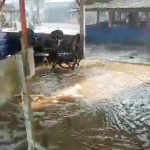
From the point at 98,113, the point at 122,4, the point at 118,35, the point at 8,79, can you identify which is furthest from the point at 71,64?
the point at 122,4

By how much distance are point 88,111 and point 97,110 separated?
8.4 inches

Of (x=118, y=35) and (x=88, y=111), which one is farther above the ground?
(x=118, y=35)

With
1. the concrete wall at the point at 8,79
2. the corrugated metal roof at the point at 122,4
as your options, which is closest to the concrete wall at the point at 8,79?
the concrete wall at the point at 8,79

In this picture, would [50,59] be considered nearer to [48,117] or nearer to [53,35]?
[53,35]

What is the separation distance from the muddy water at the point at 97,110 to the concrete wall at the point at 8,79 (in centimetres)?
84

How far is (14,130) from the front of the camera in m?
5.82

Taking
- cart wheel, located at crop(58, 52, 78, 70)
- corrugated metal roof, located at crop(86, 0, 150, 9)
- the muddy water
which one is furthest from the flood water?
corrugated metal roof, located at crop(86, 0, 150, 9)

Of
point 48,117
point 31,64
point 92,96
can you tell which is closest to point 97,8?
point 31,64

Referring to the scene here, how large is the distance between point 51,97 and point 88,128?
218 centimetres

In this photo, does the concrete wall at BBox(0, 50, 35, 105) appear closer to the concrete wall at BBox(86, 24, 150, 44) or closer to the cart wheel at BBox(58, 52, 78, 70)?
the cart wheel at BBox(58, 52, 78, 70)

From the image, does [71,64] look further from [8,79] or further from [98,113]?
[98,113]

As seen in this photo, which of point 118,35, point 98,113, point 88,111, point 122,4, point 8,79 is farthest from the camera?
point 118,35

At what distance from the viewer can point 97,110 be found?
22.3 ft

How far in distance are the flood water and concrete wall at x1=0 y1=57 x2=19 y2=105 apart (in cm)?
35
